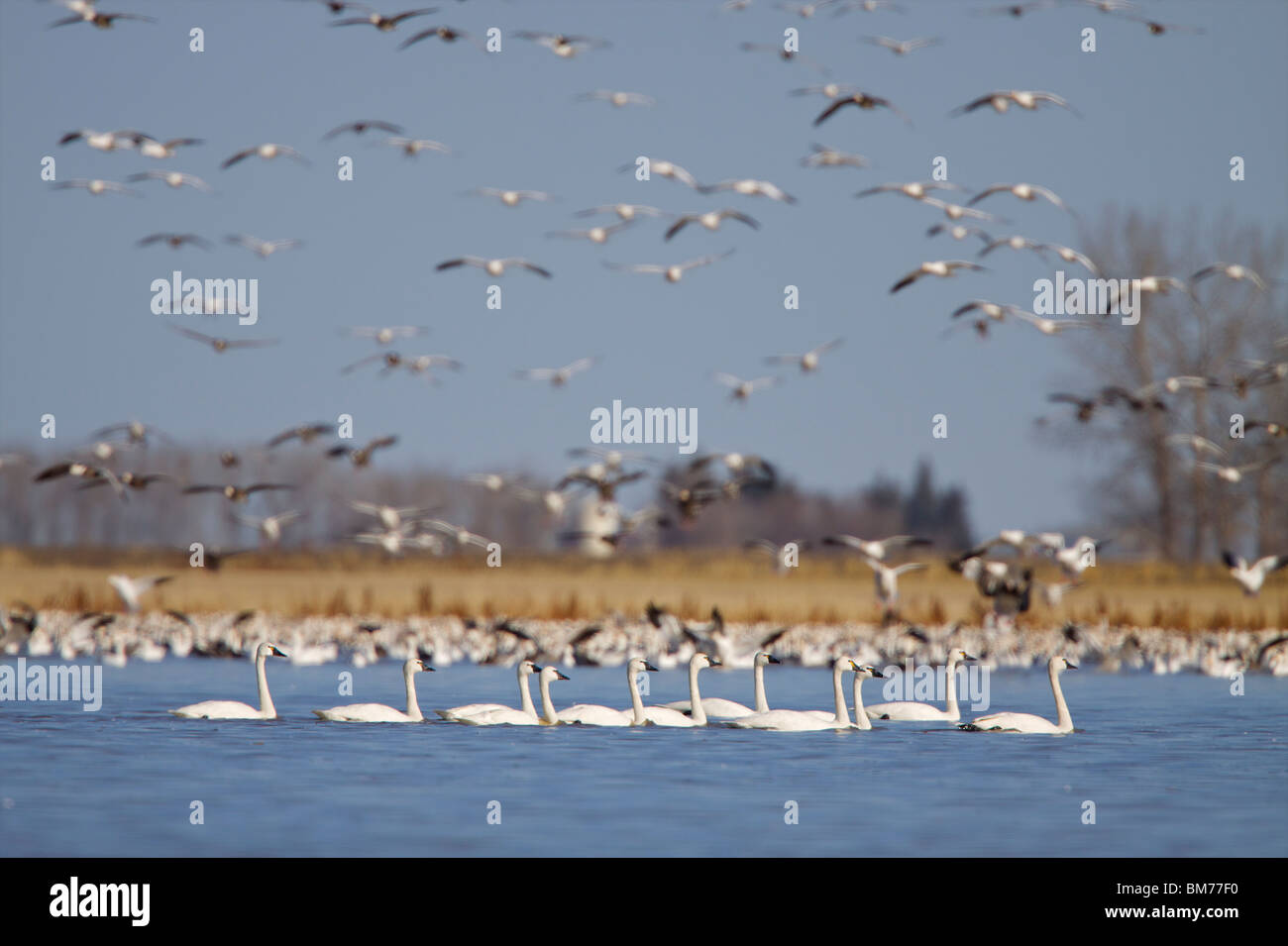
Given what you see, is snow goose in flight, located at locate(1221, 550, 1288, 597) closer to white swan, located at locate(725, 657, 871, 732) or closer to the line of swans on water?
the line of swans on water

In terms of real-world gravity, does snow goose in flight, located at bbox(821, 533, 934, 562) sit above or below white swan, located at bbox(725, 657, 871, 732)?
above

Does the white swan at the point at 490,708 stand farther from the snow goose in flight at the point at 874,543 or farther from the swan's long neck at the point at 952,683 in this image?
the snow goose in flight at the point at 874,543

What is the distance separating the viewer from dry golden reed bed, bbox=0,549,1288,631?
3766 cm

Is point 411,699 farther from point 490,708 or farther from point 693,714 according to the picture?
point 693,714

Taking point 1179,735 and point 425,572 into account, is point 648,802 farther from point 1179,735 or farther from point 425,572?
point 425,572

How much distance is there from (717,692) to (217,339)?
9.19 meters

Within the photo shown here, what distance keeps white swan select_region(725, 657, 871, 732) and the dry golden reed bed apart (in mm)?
14673

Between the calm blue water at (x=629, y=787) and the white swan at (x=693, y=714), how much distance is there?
0.95ft

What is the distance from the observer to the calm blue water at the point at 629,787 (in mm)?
13641

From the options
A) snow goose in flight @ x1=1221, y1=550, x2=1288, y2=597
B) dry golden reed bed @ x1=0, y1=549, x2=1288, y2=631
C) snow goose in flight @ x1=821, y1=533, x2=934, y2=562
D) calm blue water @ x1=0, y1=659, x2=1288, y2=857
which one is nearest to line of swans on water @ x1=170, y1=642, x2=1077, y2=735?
calm blue water @ x1=0, y1=659, x2=1288, y2=857

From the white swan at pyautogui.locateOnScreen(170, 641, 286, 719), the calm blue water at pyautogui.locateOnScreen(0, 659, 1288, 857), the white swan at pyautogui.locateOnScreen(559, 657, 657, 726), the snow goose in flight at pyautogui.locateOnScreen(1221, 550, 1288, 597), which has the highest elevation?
the snow goose in flight at pyautogui.locateOnScreen(1221, 550, 1288, 597)

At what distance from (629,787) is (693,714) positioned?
185 inches

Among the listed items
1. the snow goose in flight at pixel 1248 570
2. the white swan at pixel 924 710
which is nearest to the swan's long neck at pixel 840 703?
the white swan at pixel 924 710

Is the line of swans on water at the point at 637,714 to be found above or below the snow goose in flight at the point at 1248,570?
below
